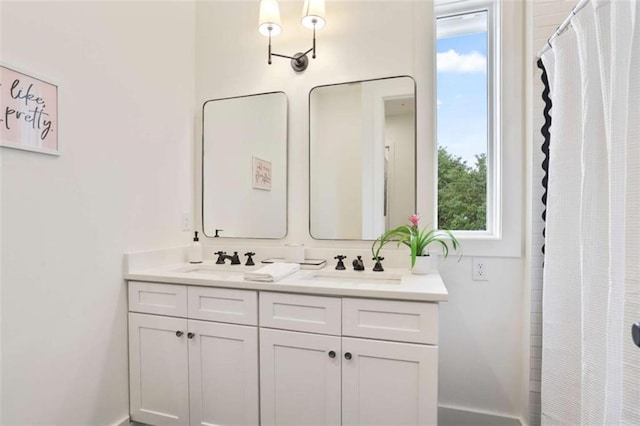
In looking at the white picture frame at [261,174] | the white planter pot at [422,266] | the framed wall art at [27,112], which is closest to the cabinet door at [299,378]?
the white planter pot at [422,266]

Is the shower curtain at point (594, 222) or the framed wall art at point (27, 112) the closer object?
the shower curtain at point (594, 222)

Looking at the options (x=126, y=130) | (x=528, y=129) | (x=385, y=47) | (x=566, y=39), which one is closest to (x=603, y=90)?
(x=566, y=39)

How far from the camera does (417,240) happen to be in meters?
1.73

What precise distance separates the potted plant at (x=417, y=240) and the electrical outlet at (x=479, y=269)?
12cm

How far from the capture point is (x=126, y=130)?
1.76m

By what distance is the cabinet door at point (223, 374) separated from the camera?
5.08 feet

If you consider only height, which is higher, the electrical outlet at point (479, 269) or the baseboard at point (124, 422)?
the electrical outlet at point (479, 269)

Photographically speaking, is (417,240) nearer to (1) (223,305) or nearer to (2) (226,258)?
(1) (223,305)

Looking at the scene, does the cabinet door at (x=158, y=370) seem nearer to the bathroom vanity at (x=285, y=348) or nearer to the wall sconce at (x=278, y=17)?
the bathroom vanity at (x=285, y=348)

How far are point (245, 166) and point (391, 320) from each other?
4.46 ft

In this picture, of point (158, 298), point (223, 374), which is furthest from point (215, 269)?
point (223, 374)

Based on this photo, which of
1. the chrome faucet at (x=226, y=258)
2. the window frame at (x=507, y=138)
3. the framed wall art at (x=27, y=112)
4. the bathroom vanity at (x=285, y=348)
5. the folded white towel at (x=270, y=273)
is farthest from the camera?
the chrome faucet at (x=226, y=258)

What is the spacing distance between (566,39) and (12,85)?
2134mm

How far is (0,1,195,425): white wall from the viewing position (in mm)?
1289
